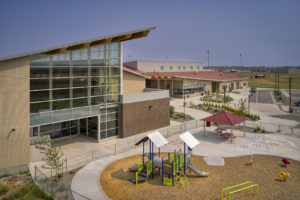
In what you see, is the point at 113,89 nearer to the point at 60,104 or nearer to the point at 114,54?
the point at 114,54

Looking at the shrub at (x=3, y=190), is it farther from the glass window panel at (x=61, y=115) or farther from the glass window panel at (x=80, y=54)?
the glass window panel at (x=80, y=54)

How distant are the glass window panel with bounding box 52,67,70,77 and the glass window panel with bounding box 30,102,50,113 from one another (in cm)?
248

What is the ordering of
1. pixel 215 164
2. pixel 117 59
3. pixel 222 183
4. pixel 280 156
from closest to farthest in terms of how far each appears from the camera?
1. pixel 222 183
2. pixel 215 164
3. pixel 280 156
4. pixel 117 59

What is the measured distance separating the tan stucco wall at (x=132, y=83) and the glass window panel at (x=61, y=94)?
34.8 feet

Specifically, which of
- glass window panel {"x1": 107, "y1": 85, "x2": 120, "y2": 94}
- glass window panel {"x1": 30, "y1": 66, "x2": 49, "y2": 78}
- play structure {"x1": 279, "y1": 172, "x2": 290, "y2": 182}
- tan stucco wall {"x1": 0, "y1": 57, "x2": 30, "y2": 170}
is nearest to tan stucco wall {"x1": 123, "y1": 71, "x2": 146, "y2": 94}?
glass window panel {"x1": 107, "y1": 85, "x2": 120, "y2": 94}

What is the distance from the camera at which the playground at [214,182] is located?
12882mm

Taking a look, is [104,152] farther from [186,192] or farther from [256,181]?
[256,181]

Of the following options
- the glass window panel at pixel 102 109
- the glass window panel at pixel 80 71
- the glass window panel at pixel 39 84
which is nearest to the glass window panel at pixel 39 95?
the glass window panel at pixel 39 84

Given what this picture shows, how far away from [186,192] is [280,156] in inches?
394

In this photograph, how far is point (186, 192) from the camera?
43.4 ft

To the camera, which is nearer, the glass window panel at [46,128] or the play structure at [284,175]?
the play structure at [284,175]

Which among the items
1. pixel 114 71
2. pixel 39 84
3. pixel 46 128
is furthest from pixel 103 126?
pixel 39 84

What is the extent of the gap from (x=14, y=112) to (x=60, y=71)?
4923 millimetres

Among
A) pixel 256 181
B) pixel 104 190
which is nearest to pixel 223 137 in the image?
pixel 256 181
